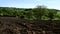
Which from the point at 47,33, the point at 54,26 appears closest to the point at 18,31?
the point at 47,33

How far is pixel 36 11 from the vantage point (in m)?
83.8

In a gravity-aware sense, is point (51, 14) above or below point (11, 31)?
below

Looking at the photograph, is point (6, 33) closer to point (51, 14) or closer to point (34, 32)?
point (34, 32)

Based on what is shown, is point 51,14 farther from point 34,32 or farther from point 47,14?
point 34,32

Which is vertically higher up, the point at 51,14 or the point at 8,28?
the point at 8,28

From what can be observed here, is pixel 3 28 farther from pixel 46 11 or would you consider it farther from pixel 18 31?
pixel 46 11

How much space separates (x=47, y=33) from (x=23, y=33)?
129cm

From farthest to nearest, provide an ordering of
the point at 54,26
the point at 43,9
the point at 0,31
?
the point at 43,9 → the point at 54,26 → the point at 0,31

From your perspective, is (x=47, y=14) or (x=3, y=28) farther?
(x=47, y=14)

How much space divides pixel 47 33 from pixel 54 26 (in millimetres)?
1287

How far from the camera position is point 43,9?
83.4 meters

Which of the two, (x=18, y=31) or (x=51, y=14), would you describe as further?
(x=51, y=14)

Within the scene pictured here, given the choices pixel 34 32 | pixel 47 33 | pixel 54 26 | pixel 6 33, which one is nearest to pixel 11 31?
pixel 6 33

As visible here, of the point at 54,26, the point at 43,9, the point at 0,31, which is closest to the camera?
the point at 0,31
